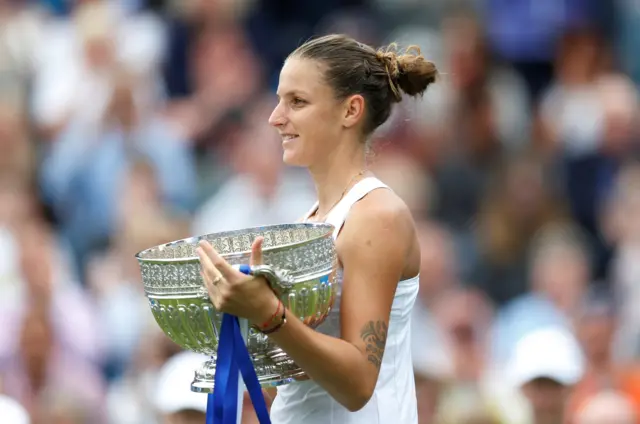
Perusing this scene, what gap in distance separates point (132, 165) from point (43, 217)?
61 centimetres

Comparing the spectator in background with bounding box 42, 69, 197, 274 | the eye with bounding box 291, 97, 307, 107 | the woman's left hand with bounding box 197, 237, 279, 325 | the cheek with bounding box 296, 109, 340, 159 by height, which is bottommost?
the woman's left hand with bounding box 197, 237, 279, 325

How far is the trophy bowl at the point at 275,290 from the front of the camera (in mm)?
2408

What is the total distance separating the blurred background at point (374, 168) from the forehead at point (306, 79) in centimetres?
179

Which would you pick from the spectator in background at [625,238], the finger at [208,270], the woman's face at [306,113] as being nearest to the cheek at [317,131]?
the woman's face at [306,113]

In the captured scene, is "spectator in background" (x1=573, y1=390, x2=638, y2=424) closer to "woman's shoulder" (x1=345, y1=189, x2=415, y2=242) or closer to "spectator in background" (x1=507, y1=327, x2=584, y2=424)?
"spectator in background" (x1=507, y1=327, x2=584, y2=424)

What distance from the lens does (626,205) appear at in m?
6.49

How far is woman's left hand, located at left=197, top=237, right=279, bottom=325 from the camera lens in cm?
229

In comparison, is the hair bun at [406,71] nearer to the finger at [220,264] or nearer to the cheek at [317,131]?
the cheek at [317,131]

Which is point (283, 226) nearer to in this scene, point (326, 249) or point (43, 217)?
point (326, 249)

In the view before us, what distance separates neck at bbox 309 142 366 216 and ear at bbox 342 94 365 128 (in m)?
0.05

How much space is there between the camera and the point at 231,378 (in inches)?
98.1

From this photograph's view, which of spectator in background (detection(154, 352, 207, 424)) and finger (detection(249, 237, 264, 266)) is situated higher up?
finger (detection(249, 237, 264, 266))

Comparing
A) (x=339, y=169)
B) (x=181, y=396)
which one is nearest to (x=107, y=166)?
(x=181, y=396)

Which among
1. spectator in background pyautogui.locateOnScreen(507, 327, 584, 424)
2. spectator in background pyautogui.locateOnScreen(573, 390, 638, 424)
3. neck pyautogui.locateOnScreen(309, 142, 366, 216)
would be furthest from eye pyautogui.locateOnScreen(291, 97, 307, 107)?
spectator in background pyautogui.locateOnScreen(573, 390, 638, 424)
